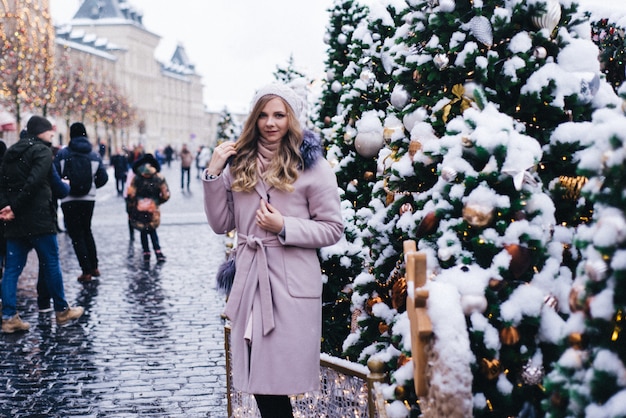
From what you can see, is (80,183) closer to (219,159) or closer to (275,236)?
(219,159)

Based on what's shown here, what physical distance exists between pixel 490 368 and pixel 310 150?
48.5 inches

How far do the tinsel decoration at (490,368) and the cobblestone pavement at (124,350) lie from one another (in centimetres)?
255

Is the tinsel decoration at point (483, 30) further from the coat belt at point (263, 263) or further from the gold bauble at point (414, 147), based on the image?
the coat belt at point (263, 263)

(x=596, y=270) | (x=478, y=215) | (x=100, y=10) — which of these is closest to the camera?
(x=596, y=270)

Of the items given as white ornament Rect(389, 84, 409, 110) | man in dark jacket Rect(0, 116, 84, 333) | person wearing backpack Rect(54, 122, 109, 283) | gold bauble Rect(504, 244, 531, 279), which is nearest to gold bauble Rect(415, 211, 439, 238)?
gold bauble Rect(504, 244, 531, 279)

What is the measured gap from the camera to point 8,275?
6.62m

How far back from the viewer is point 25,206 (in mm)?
6516

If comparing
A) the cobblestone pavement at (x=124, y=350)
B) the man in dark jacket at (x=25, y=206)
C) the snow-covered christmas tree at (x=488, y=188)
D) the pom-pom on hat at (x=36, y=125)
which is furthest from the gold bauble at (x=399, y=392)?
the pom-pom on hat at (x=36, y=125)

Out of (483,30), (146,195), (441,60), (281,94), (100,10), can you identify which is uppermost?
(100,10)

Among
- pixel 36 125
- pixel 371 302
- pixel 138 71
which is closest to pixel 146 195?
pixel 36 125

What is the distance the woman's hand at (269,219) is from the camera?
2916 mm

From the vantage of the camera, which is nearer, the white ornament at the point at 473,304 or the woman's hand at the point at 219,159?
the white ornament at the point at 473,304

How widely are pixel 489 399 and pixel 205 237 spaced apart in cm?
1221

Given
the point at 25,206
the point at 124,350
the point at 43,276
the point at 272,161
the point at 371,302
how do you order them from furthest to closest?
1. the point at 43,276
2. the point at 25,206
3. the point at 124,350
4. the point at 371,302
5. the point at 272,161
